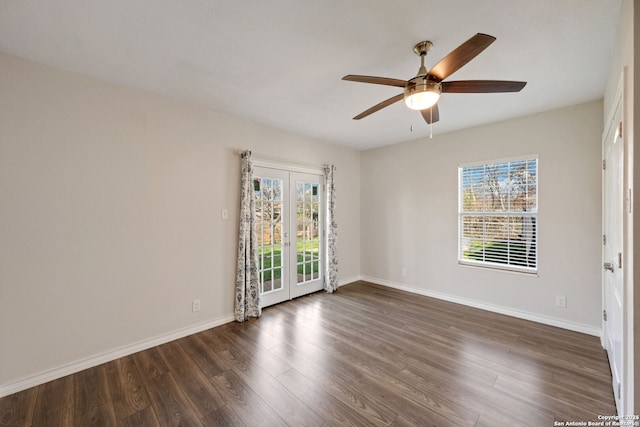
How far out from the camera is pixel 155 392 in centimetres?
202

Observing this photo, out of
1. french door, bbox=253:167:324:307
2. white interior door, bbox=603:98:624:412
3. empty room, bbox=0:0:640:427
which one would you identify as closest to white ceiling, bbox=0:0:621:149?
empty room, bbox=0:0:640:427

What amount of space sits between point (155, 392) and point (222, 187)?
211 centimetres

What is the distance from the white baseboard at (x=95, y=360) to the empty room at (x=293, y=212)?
0.06 ft

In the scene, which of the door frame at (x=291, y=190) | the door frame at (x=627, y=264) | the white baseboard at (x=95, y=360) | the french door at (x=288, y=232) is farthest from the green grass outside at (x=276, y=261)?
the door frame at (x=627, y=264)

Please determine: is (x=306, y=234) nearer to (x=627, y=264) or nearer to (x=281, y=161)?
(x=281, y=161)

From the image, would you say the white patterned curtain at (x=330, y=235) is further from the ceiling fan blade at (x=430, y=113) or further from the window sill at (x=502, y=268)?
the ceiling fan blade at (x=430, y=113)

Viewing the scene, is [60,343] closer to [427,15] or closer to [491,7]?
[427,15]

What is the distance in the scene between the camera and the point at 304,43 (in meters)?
1.92

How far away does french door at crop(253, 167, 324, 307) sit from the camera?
372 cm

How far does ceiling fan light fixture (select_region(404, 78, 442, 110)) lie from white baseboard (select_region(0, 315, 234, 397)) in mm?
3171

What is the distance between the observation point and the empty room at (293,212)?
1.72 m

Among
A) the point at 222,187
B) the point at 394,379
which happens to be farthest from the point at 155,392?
the point at 222,187

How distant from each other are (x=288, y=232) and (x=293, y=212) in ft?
1.06

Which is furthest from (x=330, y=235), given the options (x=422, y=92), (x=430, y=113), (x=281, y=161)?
(x=422, y=92)
